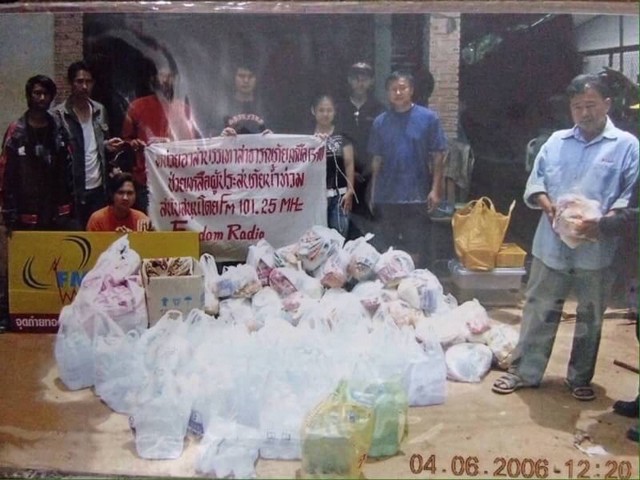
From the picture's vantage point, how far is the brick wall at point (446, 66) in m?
4.02

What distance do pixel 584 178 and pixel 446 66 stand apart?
86 cm

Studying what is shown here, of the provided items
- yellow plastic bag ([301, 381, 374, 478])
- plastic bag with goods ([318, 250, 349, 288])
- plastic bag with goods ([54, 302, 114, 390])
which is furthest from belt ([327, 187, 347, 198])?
plastic bag with goods ([54, 302, 114, 390])

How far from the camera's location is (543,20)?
3.98 m

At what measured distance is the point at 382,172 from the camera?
4.21 meters

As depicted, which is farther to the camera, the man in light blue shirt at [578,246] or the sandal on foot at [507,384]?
the sandal on foot at [507,384]

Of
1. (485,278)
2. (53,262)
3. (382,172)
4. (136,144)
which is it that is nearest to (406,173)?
(382,172)

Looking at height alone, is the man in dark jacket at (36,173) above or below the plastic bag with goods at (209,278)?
above

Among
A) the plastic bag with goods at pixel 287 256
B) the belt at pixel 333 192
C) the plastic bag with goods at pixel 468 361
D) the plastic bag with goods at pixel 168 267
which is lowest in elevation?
the plastic bag with goods at pixel 468 361

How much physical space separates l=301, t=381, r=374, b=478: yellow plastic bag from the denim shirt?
4.01 feet

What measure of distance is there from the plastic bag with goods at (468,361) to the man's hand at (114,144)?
1950 mm

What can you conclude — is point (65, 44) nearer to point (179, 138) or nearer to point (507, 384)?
point (179, 138)

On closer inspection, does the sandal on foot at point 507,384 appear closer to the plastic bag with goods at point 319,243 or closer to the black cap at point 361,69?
the plastic bag with goods at point 319,243

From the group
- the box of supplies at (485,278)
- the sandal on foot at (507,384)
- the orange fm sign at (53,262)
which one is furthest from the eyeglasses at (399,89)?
the sandal on foot at (507,384)

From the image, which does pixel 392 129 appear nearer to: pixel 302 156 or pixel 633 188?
pixel 302 156
